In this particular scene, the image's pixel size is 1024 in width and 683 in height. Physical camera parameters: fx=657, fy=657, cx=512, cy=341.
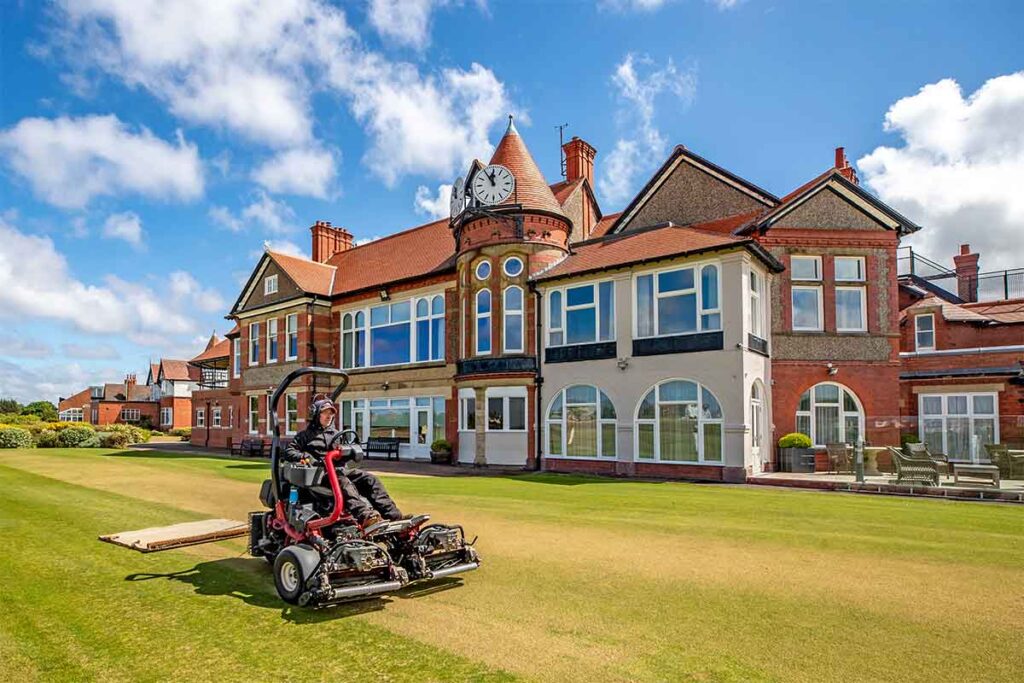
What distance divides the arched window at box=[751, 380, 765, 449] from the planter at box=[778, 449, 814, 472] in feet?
2.55

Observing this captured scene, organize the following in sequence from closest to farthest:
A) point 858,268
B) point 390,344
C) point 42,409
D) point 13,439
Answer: point 858,268
point 390,344
point 13,439
point 42,409

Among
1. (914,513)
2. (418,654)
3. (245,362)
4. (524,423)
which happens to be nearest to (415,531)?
(418,654)

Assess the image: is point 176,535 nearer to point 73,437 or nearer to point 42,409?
point 73,437

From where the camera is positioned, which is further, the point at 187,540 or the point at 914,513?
the point at 914,513

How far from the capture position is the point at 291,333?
30641 millimetres

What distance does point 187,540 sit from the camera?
855 cm

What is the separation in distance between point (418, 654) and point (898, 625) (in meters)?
3.92

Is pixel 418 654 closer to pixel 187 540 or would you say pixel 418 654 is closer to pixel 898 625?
pixel 898 625

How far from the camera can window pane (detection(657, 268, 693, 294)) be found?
18.8 m

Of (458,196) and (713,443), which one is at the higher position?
(458,196)

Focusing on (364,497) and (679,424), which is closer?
(364,497)

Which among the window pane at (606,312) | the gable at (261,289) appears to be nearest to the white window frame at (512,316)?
the window pane at (606,312)

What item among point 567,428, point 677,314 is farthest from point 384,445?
point 677,314

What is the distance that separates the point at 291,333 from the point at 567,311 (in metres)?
15.3
